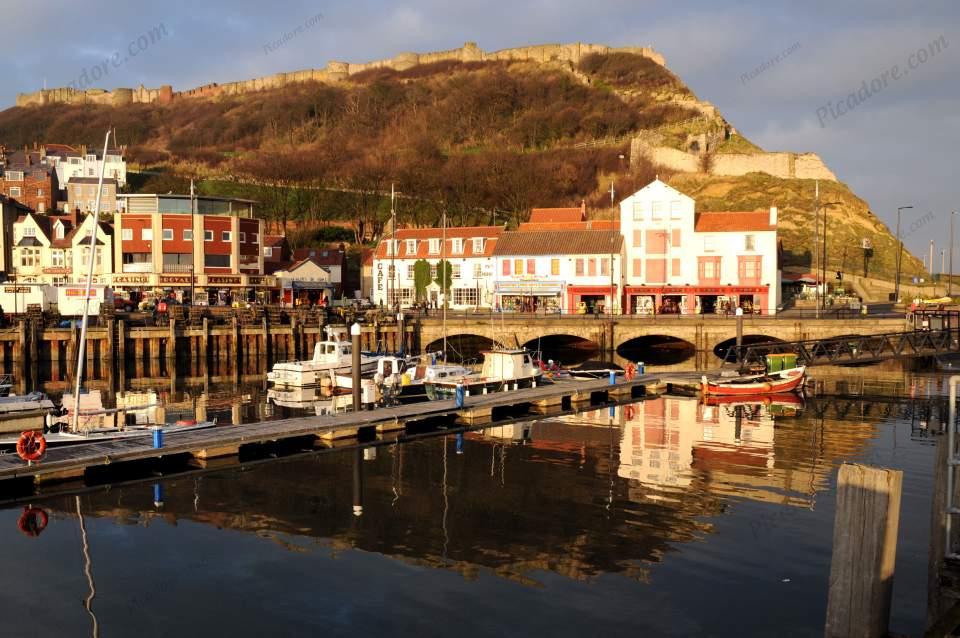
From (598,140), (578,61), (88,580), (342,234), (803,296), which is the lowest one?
(88,580)

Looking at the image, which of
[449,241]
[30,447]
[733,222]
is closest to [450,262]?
[449,241]

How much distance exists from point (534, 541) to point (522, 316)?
1992 inches

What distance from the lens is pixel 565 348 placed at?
244 feet

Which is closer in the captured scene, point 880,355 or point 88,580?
point 88,580

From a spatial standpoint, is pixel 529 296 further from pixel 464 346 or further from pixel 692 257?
pixel 692 257

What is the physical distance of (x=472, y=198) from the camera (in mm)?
124750

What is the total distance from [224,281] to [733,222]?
49548mm

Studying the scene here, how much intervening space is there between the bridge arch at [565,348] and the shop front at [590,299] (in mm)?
3683

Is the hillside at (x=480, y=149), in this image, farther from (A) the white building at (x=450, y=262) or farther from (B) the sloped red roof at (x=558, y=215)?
(A) the white building at (x=450, y=262)

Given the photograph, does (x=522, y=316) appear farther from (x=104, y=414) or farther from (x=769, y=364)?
(x=104, y=414)

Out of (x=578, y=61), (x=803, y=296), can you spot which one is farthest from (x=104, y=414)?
(x=578, y=61)

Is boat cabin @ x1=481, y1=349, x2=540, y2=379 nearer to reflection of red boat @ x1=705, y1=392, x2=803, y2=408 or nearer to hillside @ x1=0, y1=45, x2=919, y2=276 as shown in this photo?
reflection of red boat @ x1=705, y1=392, x2=803, y2=408

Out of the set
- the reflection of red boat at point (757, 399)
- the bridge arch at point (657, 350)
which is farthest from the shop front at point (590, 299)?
the reflection of red boat at point (757, 399)

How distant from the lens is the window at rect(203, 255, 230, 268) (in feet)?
268
